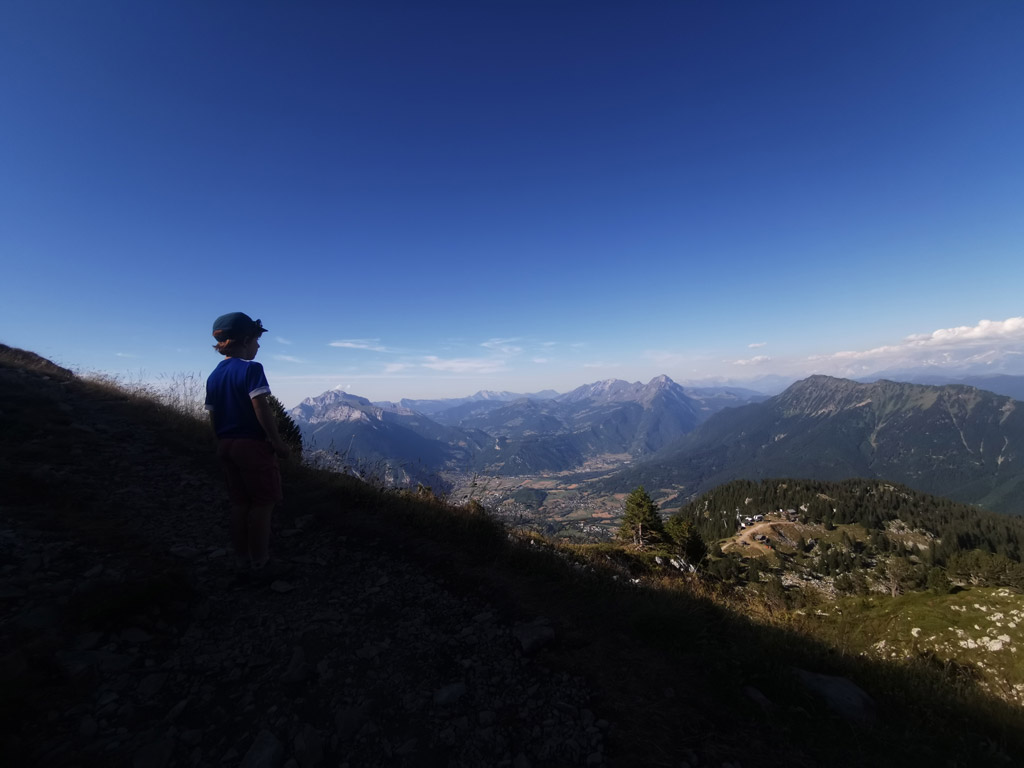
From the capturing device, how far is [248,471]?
193 inches

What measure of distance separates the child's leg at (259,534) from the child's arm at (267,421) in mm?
699

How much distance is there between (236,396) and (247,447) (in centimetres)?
63

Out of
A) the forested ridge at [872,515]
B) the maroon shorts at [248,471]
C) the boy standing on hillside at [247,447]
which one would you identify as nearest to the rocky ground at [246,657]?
the boy standing on hillside at [247,447]

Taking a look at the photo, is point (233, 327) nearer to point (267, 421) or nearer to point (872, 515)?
point (267, 421)

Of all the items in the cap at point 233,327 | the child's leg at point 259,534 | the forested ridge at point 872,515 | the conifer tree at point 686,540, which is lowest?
the forested ridge at point 872,515

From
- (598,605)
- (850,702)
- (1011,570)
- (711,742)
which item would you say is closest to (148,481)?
(598,605)

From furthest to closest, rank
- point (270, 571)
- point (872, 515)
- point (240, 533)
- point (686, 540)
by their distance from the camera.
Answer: point (872, 515) → point (686, 540) → point (240, 533) → point (270, 571)

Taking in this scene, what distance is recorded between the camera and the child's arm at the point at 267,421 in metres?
4.80

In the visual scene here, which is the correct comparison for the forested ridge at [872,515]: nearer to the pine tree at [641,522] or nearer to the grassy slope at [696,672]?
the pine tree at [641,522]

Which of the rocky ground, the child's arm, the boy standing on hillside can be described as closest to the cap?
the boy standing on hillside

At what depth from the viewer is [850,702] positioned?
352 cm

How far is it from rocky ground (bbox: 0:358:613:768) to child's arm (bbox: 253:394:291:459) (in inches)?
59.4

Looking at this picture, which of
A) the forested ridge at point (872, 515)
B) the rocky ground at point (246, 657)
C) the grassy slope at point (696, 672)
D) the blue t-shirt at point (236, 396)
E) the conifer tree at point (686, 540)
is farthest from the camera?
the forested ridge at point (872, 515)

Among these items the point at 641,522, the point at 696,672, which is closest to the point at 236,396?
the point at 696,672
